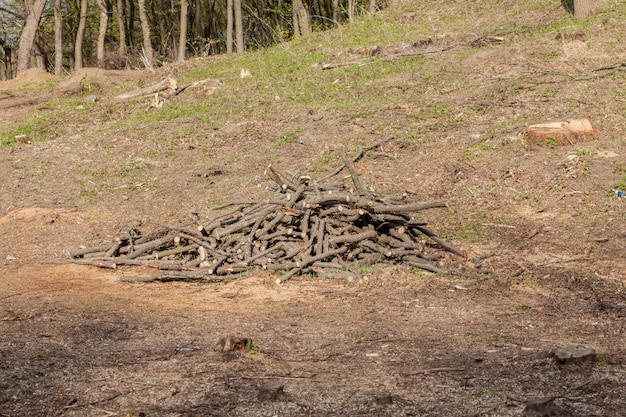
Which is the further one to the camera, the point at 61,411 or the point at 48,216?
the point at 48,216

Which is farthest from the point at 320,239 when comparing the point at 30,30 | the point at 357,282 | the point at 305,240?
the point at 30,30

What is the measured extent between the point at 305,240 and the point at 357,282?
2.65 ft

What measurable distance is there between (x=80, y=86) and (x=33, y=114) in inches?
83.0

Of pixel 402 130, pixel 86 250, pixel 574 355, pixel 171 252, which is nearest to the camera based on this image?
pixel 574 355

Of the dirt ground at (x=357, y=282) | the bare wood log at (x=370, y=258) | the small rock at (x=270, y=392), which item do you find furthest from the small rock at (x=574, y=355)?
the bare wood log at (x=370, y=258)

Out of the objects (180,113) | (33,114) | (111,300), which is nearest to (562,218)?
(111,300)

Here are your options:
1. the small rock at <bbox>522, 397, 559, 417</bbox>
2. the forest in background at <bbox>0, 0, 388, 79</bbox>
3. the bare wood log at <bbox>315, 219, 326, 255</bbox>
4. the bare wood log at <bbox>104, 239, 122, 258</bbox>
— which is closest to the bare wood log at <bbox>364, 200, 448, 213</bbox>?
the bare wood log at <bbox>315, 219, 326, 255</bbox>

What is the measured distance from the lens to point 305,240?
24.4ft

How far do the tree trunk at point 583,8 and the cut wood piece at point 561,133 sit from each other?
532cm

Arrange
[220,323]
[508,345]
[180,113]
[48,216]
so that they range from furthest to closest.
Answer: [180,113] → [48,216] → [220,323] → [508,345]

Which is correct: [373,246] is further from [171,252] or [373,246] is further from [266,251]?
[171,252]

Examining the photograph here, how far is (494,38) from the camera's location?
49.3 feet

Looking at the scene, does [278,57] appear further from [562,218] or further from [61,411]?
[61,411]

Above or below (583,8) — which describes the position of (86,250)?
below
